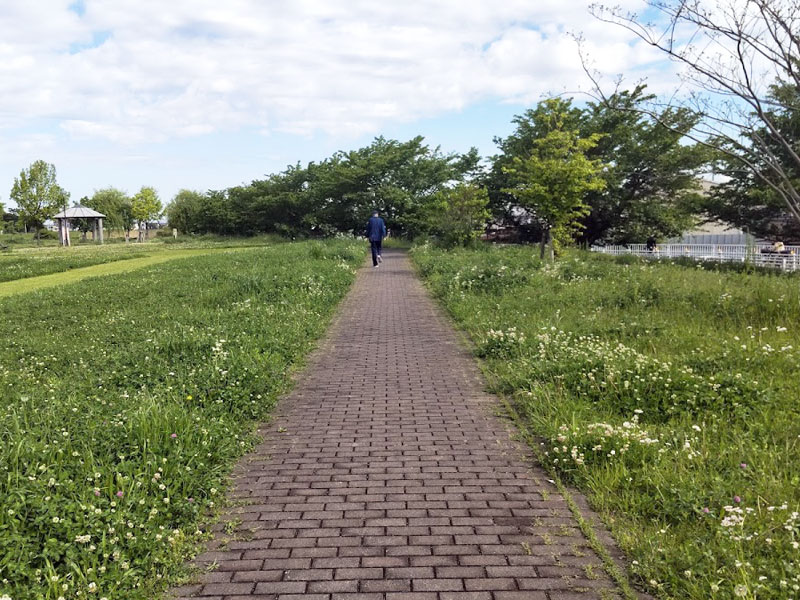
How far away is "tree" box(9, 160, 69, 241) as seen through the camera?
214 feet

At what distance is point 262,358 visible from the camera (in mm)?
7289

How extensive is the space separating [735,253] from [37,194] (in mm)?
66370

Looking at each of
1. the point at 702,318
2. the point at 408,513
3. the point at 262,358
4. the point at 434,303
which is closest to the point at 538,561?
the point at 408,513

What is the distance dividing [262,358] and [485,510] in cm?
402

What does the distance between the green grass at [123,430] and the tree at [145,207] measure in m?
69.7

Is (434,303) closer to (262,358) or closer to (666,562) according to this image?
(262,358)

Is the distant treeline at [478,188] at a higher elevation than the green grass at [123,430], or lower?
higher

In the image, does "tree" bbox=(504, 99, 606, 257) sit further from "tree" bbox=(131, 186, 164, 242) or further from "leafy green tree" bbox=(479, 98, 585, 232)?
"tree" bbox=(131, 186, 164, 242)

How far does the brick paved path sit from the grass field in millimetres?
388

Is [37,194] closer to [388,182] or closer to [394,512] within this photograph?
[388,182]

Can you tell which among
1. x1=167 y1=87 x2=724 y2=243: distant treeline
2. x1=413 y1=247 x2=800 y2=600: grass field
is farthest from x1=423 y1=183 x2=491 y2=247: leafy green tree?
x1=413 y1=247 x2=800 y2=600: grass field

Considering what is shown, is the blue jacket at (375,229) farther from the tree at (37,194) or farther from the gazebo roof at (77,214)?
the tree at (37,194)

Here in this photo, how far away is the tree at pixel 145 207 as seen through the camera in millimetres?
78438

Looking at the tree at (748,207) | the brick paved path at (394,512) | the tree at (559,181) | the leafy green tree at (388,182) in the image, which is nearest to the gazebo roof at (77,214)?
the leafy green tree at (388,182)
